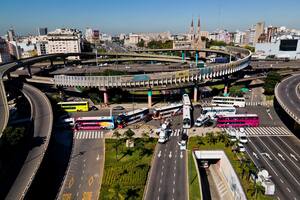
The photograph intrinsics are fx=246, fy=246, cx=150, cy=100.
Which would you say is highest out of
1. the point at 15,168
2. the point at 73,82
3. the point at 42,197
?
the point at 73,82

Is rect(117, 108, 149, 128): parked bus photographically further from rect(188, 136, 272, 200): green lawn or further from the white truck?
rect(188, 136, 272, 200): green lawn

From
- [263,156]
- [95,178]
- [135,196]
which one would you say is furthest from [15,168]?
[263,156]

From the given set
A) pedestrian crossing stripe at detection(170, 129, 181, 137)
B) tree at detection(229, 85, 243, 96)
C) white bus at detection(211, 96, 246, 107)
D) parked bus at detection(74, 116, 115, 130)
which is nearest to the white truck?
pedestrian crossing stripe at detection(170, 129, 181, 137)

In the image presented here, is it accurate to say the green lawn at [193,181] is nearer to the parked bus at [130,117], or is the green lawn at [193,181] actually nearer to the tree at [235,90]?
the parked bus at [130,117]

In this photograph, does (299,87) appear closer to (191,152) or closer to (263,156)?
(263,156)

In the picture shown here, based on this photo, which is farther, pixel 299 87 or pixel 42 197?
pixel 299 87

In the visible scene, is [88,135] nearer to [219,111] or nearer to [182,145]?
[182,145]

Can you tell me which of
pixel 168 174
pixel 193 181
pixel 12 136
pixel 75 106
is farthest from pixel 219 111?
pixel 12 136
